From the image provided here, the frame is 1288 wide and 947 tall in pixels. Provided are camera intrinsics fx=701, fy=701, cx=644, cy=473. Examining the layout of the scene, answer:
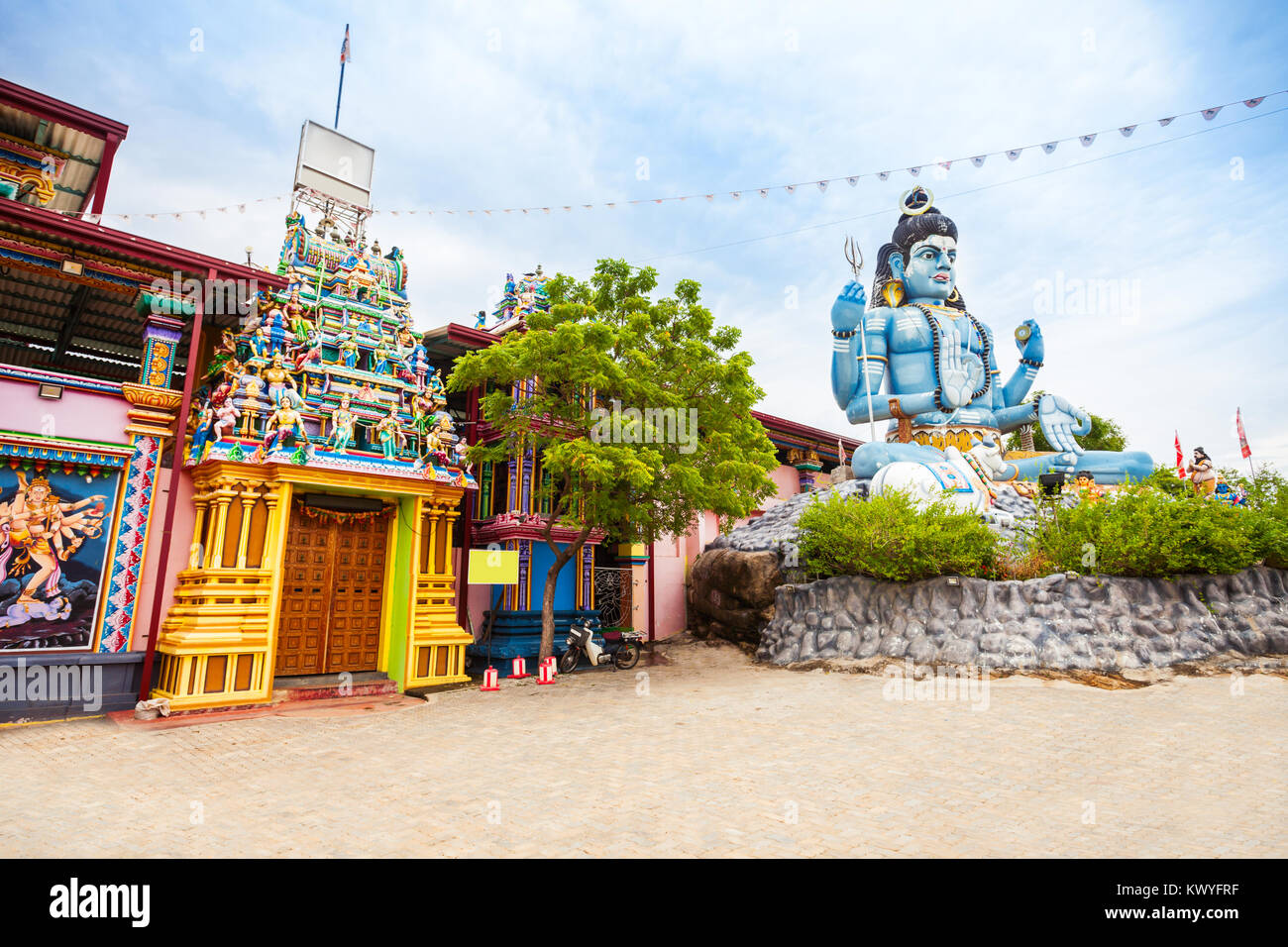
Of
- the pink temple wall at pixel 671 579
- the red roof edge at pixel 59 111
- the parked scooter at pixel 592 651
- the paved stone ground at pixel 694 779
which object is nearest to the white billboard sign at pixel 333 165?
the red roof edge at pixel 59 111

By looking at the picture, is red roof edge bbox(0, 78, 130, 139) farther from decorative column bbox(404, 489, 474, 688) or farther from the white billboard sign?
decorative column bbox(404, 489, 474, 688)

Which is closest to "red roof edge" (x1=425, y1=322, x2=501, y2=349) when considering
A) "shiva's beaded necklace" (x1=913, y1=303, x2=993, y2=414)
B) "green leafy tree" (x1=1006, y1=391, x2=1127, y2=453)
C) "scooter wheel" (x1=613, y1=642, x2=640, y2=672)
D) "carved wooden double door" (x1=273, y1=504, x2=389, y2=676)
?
"carved wooden double door" (x1=273, y1=504, x2=389, y2=676)

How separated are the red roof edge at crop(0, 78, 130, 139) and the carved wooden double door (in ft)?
24.3

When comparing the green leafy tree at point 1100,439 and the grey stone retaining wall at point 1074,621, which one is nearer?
the grey stone retaining wall at point 1074,621

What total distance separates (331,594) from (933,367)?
13072 mm

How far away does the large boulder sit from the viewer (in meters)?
14.1

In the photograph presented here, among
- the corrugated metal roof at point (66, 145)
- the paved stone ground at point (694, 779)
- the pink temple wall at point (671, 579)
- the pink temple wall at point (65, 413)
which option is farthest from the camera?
the pink temple wall at point (671, 579)

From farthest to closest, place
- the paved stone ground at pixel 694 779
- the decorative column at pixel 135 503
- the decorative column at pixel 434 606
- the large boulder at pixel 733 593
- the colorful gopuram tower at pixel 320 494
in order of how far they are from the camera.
Answer: the large boulder at pixel 733 593
the decorative column at pixel 434 606
the colorful gopuram tower at pixel 320 494
the decorative column at pixel 135 503
the paved stone ground at pixel 694 779

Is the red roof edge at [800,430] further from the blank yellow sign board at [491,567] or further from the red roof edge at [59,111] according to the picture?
the red roof edge at [59,111]

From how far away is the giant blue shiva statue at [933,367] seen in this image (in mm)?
15391

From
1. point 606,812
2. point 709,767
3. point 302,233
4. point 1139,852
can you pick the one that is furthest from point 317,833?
point 302,233

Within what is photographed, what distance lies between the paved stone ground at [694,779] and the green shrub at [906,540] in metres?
2.43

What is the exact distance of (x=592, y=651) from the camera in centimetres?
1283

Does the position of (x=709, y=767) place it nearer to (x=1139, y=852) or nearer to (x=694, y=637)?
(x=1139, y=852)
